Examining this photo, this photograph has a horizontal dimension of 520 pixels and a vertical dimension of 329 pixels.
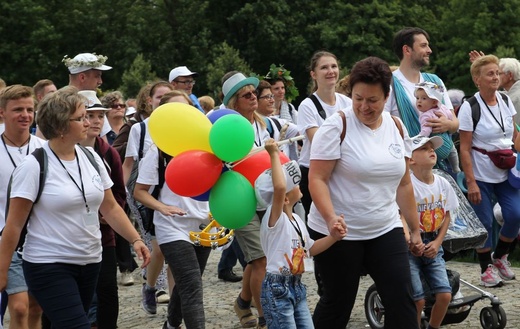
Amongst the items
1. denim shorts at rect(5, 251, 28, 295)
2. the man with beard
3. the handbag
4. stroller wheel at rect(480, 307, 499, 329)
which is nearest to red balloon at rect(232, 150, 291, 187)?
denim shorts at rect(5, 251, 28, 295)

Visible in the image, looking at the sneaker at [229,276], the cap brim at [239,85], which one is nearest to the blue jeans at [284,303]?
the cap brim at [239,85]

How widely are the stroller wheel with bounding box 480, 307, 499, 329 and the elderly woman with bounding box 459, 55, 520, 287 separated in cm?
179

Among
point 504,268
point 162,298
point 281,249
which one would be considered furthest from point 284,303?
point 504,268

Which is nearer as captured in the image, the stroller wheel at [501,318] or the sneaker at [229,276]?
the stroller wheel at [501,318]

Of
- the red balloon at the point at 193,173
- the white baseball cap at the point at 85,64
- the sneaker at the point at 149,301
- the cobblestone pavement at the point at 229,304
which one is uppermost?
the white baseball cap at the point at 85,64

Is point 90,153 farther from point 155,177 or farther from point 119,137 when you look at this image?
point 119,137

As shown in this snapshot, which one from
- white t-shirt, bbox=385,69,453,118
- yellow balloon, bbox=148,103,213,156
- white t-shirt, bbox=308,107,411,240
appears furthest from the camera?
white t-shirt, bbox=385,69,453,118

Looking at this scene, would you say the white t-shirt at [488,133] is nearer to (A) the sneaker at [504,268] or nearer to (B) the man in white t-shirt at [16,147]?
(A) the sneaker at [504,268]

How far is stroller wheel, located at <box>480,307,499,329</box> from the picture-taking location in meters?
8.03

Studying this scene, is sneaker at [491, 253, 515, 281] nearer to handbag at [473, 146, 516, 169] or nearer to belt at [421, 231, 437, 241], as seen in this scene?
handbag at [473, 146, 516, 169]

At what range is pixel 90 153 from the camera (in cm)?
630

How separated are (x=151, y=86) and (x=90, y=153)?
3266 mm

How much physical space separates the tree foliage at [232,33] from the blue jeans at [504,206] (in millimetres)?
Result: 30582

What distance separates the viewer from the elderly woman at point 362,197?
5969 mm
